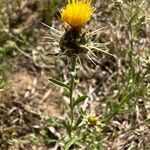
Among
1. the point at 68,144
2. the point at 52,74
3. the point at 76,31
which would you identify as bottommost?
the point at 68,144

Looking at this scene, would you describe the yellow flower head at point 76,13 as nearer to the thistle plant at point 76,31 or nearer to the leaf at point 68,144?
the thistle plant at point 76,31

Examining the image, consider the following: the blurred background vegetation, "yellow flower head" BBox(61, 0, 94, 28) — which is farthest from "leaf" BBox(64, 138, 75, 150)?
"yellow flower head" BBox(61, 0, 94, 28)

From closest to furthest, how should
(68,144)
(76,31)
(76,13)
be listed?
(76,13), (76,31), (68,144)

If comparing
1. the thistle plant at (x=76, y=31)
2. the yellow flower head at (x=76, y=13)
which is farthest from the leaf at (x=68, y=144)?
the yellow flower head at (x=76, y=13)

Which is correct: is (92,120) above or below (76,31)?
below

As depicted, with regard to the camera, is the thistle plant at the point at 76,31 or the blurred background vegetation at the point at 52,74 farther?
the blurred background vegetation at the point at 52,74

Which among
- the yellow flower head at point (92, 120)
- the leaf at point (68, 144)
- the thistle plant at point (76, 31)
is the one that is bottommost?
the leaf at point (68, 144)

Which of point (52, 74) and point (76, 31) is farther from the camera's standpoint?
point (52, 74)

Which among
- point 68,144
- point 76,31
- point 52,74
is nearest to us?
point 76,31

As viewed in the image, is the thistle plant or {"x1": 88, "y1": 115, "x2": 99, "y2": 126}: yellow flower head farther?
{"x1": 88, "y1": 115, "x2": 99, "y2": 126}: yellow flower head

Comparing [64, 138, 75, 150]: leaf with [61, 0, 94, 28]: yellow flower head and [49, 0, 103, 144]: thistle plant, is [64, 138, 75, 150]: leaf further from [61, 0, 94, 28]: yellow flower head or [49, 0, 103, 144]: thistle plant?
[61, 0, 94, 28]: yellow flower head

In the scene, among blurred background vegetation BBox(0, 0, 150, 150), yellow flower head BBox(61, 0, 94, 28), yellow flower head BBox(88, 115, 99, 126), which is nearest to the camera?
yellow flower head BBox(61, 0, 94, 28)

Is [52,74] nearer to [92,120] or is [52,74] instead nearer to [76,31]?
[92,120]

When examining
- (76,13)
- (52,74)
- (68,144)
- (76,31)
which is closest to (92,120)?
(68,144)
